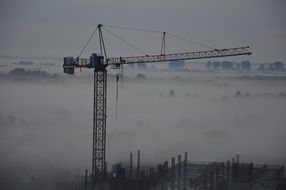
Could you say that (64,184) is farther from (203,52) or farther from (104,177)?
(203,52)

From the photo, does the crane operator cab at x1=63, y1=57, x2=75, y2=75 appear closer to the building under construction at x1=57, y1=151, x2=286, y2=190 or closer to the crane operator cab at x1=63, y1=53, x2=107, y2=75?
the crane operator cab at x1=63, y1=53, x2=107, y2=75

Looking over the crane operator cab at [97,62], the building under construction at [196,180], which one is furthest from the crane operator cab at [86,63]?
the building under construction at [196,180]

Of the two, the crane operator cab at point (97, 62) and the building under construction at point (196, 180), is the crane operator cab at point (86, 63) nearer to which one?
the crane operator cab at point (97, 62)

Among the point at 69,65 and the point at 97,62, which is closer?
the point at 97,62

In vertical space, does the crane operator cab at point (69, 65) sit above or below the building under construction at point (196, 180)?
above

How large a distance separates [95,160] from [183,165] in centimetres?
876

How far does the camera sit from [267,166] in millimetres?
32938

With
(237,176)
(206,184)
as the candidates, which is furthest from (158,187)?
(237,176)

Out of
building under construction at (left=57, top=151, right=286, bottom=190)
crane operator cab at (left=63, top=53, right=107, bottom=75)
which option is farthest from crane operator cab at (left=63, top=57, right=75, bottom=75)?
building under construction at (left=57, top=151, right=286, bottom=190)

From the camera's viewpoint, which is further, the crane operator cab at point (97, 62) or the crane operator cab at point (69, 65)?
the crane operator cab at point (69, 65)

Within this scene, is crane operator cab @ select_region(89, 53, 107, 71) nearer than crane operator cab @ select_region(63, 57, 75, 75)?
Yes

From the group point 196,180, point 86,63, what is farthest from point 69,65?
point 196,180

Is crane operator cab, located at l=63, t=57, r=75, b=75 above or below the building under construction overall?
above

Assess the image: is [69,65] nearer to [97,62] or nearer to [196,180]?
[97,62]
